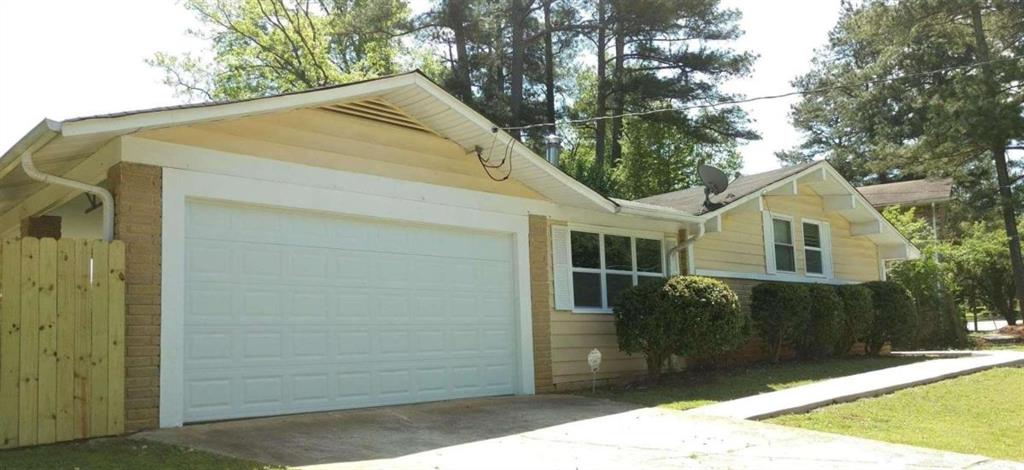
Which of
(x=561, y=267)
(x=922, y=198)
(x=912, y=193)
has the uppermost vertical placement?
(x=912, y=193)

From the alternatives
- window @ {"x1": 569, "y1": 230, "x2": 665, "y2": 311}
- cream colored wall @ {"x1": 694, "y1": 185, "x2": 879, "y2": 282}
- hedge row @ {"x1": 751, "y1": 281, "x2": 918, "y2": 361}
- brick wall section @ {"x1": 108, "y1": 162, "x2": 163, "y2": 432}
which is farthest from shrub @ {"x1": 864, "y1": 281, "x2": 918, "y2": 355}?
brick wall section @ {"x1": 108, "y1": 162, "x2": 163, "y2": 432}

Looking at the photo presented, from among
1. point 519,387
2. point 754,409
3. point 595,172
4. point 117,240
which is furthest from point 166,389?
point 595,172

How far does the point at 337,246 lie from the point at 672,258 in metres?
6.46

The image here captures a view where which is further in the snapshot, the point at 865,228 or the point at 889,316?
the point at 865,228

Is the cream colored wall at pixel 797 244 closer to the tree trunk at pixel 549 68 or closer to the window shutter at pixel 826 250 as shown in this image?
the window shutter at pixel 826 250

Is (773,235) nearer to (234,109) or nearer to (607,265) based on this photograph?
(607,265)

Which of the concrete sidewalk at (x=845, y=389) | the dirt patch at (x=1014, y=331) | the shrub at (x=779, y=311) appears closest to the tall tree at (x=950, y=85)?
the dirt patch at (x=1014, y=331)

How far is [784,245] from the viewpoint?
16797mm

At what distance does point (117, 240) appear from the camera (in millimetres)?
7676

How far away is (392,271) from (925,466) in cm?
598

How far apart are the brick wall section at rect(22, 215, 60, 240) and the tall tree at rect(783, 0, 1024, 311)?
21730mm

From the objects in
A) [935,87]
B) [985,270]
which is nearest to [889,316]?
[935,87]

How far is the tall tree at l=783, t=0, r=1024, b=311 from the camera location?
27.0 meters

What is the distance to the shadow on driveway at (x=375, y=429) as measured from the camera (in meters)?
6.96
